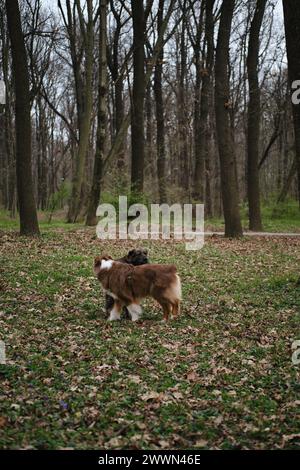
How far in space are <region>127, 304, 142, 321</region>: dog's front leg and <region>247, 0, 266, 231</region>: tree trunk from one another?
15.6 m

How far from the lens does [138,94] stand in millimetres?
25578

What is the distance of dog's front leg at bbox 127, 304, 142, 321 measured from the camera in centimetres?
989

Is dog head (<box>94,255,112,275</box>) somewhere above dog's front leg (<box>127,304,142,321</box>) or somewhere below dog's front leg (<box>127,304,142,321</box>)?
above

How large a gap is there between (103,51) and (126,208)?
7341 mm

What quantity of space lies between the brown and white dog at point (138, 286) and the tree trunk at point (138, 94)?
15218mm

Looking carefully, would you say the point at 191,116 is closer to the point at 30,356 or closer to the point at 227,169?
the point at 227,169

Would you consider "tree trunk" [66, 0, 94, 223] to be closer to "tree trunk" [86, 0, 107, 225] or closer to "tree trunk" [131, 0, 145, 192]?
"tree trunk" [131, 0, 145, 192]

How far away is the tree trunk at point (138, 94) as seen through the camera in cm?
2512

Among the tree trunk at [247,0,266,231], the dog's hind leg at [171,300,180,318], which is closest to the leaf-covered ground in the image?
the dog's hind leg at [171,300,180,318]

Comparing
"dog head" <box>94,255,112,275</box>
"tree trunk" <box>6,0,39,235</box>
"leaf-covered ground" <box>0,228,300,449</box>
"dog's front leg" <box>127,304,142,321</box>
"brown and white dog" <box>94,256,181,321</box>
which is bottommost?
"leaf-covered ground" <box>0,228,300,449</box>

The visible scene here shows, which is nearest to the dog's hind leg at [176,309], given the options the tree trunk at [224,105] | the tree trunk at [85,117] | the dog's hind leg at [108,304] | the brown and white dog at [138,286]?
the brown and white dog at [138,286]

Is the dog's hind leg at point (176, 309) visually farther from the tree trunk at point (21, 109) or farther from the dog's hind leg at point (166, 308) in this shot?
the tree trunk at point (21, 109)

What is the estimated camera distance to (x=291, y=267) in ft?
48.2

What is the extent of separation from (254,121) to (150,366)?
61.8ft
